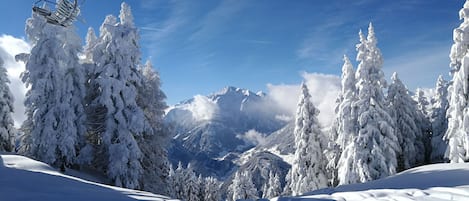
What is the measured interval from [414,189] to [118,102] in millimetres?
17814

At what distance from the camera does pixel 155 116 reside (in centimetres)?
2844

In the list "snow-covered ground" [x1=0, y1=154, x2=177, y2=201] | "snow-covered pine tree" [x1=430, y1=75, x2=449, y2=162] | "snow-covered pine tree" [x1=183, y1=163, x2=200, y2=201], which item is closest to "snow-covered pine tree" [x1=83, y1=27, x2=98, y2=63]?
"snow-covered ground" [x1=0, y1=154, x2=177, y2=201]

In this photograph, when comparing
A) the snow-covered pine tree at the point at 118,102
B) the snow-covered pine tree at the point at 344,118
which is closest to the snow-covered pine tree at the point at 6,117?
the snow-covered pine tree at the point at 118,102

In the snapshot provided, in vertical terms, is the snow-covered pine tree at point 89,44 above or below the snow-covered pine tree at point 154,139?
above

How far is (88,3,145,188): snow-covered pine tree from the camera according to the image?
72.7ft

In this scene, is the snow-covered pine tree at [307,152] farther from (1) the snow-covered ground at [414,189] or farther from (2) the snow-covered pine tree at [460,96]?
(1) the snow-covered ground at [414,189]

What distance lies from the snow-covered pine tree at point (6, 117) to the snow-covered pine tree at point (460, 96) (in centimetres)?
3187

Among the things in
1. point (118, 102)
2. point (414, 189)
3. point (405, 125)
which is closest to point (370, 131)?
point (405, 125)

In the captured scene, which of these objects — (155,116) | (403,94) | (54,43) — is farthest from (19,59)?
(403,94)

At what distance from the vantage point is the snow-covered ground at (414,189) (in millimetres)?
9672

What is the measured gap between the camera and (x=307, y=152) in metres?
29.7

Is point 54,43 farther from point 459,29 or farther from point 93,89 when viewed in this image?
point 459,29

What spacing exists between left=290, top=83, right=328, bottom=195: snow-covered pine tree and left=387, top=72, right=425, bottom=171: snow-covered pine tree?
6.03 meters

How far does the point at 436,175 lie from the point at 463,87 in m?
10.6
